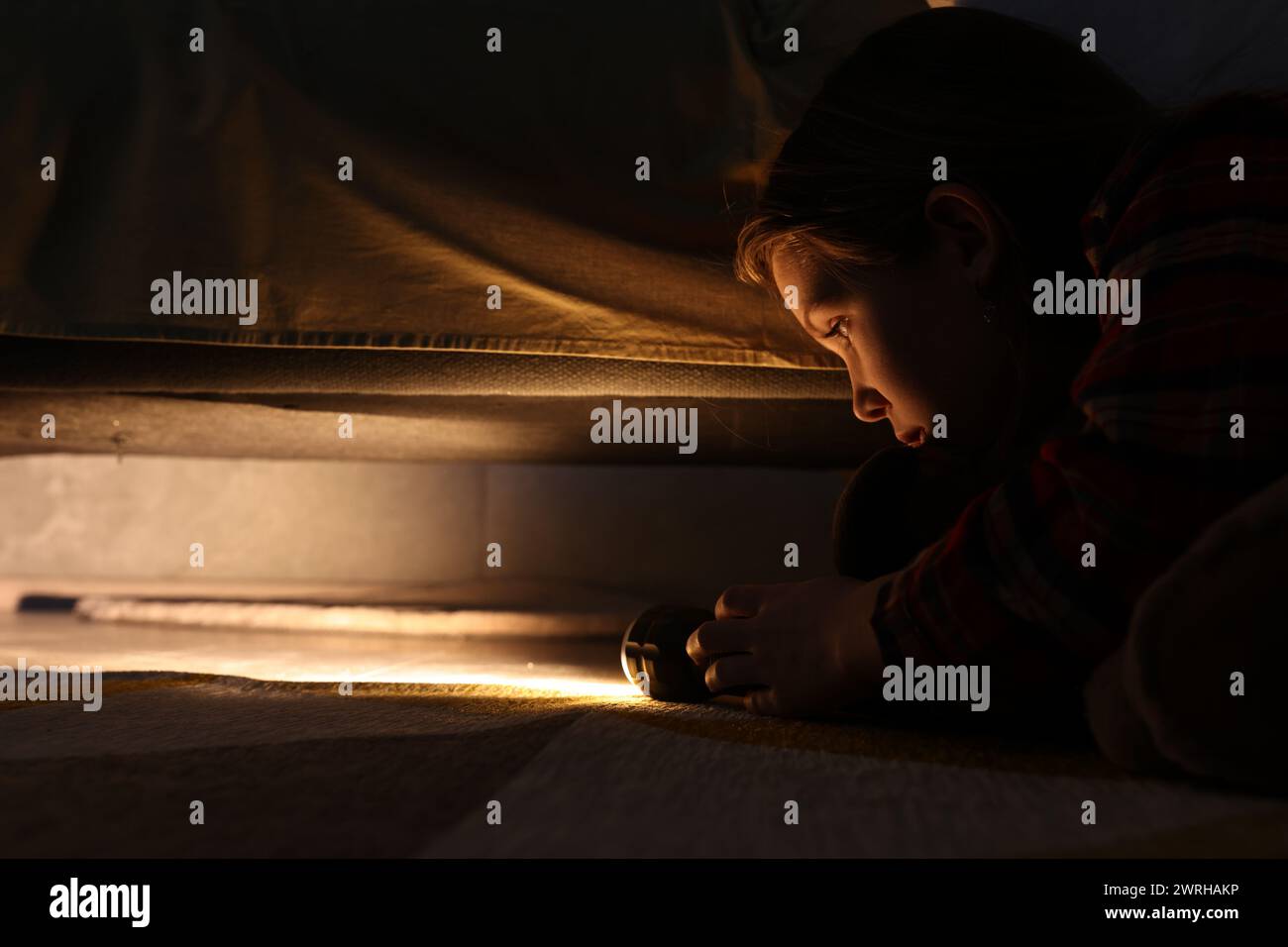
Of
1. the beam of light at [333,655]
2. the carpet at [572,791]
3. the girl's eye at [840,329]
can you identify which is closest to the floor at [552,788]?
the carpet at [572,791]

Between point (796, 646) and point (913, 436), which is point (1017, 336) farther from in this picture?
point (796, 646)

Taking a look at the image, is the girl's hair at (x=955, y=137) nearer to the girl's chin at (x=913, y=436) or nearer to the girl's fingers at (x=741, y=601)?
the girl's chin at (x=913, y=436)

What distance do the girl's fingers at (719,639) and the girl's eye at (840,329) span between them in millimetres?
244

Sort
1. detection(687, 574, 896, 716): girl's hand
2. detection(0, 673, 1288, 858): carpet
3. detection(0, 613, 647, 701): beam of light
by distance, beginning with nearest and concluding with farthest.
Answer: detection(0, 673, 1288, 858): carpet → detection(687, 574, 896, 716): girl's hand → detection(0, 613, 647, 701): beam of light

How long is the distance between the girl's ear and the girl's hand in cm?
23

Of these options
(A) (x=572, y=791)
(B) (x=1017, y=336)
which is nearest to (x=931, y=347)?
(B) (x=1017, y=336)

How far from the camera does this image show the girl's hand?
53 cm

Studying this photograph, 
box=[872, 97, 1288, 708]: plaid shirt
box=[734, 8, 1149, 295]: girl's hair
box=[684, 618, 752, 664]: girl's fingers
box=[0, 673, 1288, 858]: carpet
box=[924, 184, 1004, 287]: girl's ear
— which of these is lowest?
box=[0, 673, 1288, 858]: carpet

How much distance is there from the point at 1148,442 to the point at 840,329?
31 cm

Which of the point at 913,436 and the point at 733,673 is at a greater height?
the point at 913,436

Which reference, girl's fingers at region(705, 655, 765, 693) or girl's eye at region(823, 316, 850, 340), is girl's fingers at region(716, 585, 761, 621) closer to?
girl's fingers at region(705, 655, 765, 693)

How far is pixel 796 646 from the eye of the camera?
57cm

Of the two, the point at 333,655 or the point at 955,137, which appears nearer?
the point at 955,137

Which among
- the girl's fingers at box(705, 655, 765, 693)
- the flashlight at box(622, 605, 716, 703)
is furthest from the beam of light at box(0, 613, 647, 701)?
the girl's fingers at box(705, 655, 765, 693)
